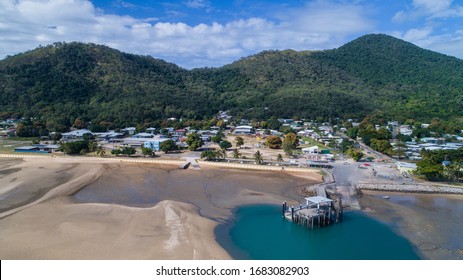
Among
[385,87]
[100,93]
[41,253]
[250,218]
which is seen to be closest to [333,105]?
[385,87]

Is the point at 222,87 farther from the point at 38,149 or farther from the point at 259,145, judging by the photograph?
the point at 38,149

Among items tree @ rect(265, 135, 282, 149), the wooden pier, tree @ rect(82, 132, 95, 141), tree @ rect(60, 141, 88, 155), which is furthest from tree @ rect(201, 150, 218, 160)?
tree @ rect(82, 132, 95, 141)

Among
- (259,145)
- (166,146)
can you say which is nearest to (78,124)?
(166,146)

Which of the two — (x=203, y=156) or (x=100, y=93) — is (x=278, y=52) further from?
(x=203, y=156)

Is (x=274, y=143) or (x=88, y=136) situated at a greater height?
(x=88, y=136)

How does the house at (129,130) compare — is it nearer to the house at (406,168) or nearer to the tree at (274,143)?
the tree at (274,143)

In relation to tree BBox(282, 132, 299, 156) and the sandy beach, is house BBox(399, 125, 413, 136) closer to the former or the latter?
tree BBox(282, 132, 299, 156)
